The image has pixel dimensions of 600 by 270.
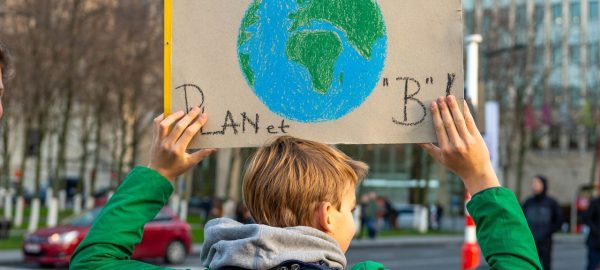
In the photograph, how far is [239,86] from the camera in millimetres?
2615

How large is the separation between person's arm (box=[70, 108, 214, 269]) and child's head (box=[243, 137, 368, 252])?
249 mm

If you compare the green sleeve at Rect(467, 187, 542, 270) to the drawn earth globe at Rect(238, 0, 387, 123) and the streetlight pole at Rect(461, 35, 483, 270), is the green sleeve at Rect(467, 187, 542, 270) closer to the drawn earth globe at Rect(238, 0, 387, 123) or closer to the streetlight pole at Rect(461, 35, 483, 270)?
the drawn earth globe at Rect(238, 0, 387, 123)

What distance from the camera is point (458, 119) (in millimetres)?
2178

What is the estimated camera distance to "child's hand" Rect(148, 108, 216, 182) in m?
2.28

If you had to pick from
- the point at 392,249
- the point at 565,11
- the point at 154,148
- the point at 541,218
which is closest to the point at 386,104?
the point at 154,148

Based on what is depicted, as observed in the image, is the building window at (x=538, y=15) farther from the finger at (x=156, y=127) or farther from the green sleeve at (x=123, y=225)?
the green sleeve at (x=123, y=225)

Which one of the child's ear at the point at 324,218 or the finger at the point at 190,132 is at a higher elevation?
the finger at the point at 190,132

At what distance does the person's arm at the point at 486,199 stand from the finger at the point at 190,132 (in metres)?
0.60

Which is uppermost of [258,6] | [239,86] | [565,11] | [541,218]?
[565,11]

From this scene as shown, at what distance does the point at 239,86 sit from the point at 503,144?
158ft

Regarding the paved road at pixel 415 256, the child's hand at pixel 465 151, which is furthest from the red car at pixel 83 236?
the child's hand at pixel 465 151

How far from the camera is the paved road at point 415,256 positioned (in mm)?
22703

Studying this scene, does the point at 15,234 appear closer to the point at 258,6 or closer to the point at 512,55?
the point at 512,55

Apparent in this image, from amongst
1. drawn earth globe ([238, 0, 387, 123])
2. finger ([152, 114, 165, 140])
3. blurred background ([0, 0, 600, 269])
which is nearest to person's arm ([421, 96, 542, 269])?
drawn earth globe ([238, 0, 387, 123])
